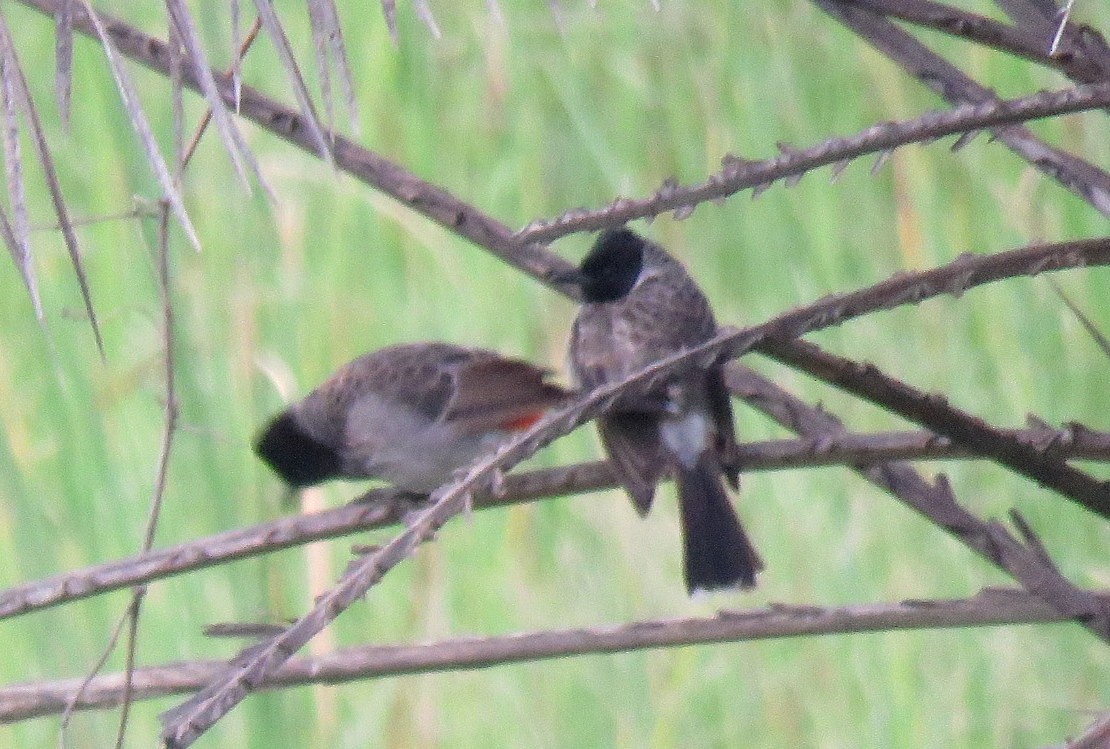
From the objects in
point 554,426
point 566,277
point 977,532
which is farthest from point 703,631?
point 566,277

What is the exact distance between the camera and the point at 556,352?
361 cm

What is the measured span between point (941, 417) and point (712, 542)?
139 cm

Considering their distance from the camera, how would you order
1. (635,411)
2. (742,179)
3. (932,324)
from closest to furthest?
(742,179) < (635,411) < (932,324)

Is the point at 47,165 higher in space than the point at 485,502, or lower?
higher

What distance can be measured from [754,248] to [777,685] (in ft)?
2.71

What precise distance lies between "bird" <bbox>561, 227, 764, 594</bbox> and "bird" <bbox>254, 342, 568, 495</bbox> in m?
0.17

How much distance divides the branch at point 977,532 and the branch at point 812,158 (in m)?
0.46

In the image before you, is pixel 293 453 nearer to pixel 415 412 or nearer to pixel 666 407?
pixel 415 412

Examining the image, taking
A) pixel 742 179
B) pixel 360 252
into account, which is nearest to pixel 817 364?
pixel 742 179

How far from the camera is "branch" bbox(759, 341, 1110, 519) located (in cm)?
129

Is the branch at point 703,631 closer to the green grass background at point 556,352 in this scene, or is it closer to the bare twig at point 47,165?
the bare twig at point 47,165

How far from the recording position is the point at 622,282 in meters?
3.25

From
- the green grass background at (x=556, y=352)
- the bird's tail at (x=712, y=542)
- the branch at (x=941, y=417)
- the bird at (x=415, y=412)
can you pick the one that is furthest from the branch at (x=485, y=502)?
the bird at (x=415, y=412)

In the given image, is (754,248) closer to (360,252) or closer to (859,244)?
(859,244)
